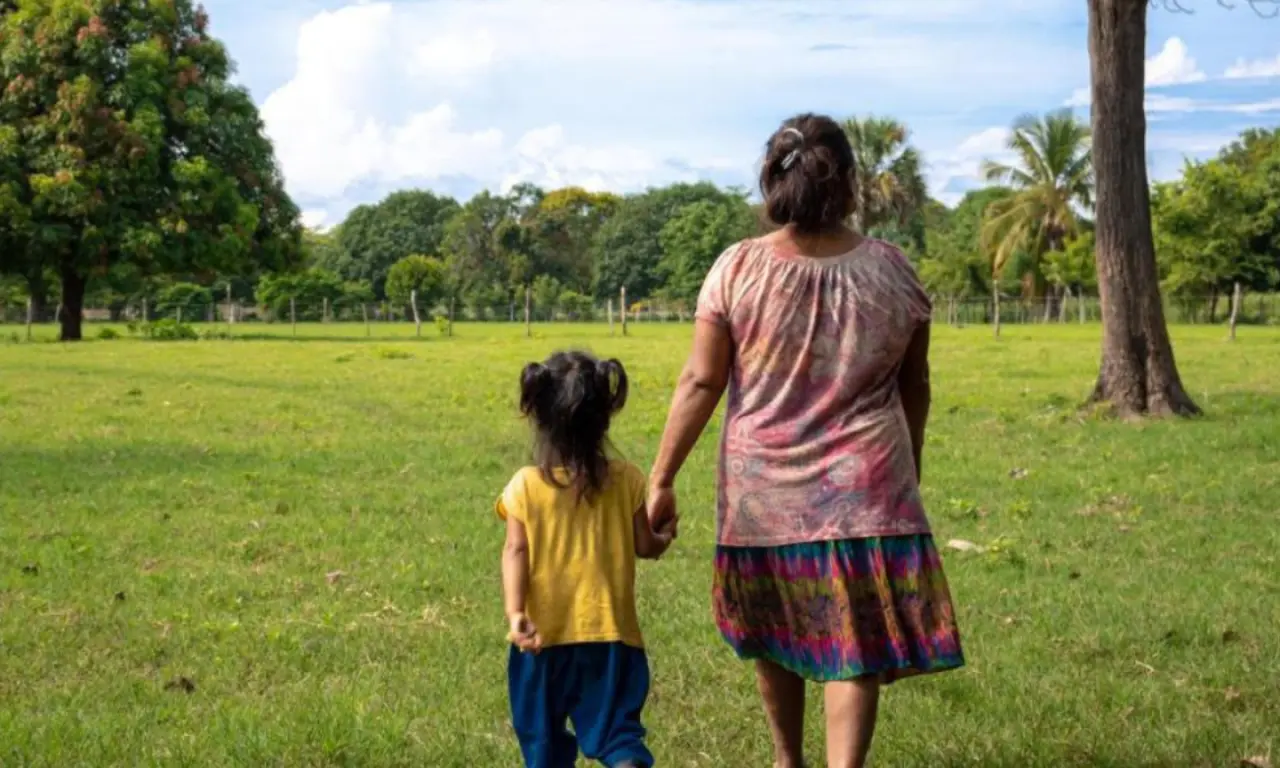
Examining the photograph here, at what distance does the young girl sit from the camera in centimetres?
406

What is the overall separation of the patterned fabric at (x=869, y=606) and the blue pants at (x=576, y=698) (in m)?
0.48

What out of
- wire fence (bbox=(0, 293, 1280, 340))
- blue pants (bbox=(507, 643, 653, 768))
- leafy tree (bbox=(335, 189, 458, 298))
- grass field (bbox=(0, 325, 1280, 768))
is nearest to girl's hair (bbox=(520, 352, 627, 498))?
blue pants (bbox=(507, 643, 653, 768))

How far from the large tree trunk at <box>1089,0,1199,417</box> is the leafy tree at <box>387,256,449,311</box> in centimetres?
5723

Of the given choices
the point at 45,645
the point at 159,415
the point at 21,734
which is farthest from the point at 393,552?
the point at 159,415

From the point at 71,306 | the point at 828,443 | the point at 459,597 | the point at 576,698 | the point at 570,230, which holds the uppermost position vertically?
the point at 570,230

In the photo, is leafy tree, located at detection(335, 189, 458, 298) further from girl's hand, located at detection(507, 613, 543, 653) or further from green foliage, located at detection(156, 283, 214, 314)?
girl's hand, located at detection(507, 613, 543, 653)

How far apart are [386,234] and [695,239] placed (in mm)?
20558

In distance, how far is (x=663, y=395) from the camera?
766 inches

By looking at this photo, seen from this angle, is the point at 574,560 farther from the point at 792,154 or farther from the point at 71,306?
the point at 71,306

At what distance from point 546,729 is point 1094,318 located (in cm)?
6032

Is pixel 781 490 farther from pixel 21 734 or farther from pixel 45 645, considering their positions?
pixel 45 645

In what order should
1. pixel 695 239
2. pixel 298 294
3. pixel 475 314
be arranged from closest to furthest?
pixel 298 294, pixel 475 314, pixel 695 239

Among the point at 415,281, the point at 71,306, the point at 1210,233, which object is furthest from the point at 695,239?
the point at 71,306

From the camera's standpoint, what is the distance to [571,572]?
13.4 feet
